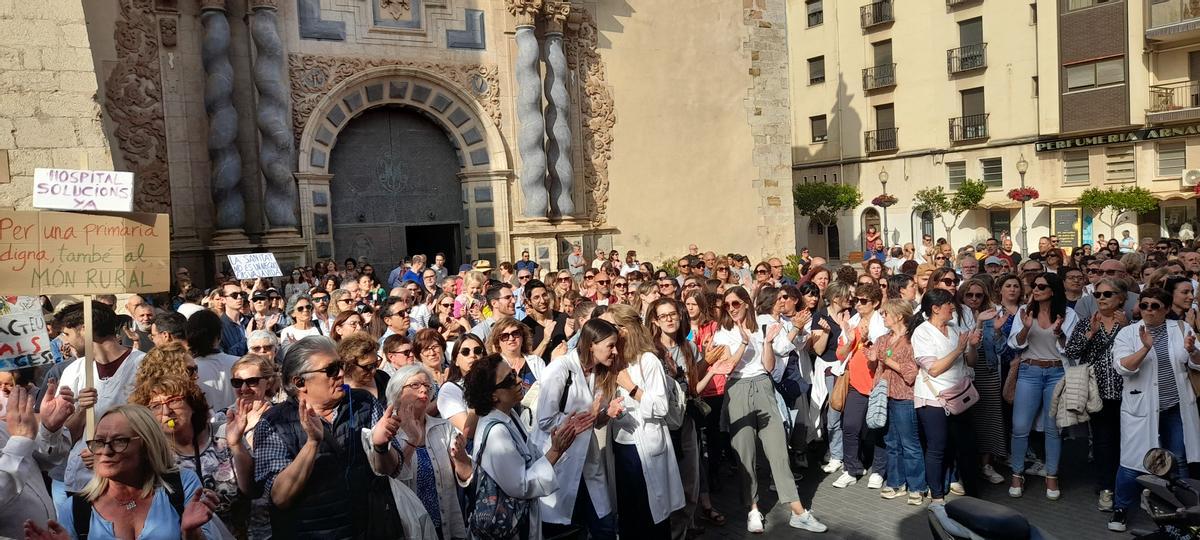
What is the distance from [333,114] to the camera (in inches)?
647

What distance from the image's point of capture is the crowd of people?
3.49 metres

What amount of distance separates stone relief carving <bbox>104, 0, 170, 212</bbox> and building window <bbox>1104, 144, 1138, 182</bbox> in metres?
30.3

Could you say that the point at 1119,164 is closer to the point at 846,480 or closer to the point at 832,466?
the point at 832,466

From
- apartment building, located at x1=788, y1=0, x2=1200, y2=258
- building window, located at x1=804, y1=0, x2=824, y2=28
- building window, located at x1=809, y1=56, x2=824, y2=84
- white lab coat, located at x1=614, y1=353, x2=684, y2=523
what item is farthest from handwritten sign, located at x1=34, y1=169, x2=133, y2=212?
building window, located at x1=804, y1=0, x2=824, y2=28

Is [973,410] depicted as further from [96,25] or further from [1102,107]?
[1102,107]

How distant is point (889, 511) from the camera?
6.67 meters

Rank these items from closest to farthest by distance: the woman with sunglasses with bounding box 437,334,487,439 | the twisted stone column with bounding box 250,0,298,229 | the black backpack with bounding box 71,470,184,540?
1. the black backpack with bounding box 71,470,184,540
2. the woman with sunglasses with bounding box 437,334,487,439
3. the twisted stone column with bounding box 250,0,298,229

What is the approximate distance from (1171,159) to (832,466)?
28598 millimetres

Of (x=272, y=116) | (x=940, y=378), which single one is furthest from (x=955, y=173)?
(x=940, y=378)

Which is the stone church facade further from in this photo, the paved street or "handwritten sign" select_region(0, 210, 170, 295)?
the paved street

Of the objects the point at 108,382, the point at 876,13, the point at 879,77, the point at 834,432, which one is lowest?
the point at 834,432

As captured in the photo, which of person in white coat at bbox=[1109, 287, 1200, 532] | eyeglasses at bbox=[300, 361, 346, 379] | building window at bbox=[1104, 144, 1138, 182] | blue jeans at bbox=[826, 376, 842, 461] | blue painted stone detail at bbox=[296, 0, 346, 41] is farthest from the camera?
building window at bbox=[1104, 144, 1138, 182]

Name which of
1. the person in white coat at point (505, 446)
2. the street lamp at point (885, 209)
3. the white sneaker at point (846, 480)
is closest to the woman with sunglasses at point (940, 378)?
the white sneaker at point (846, 480)

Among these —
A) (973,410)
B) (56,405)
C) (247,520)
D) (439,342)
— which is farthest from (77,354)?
(973,410)
